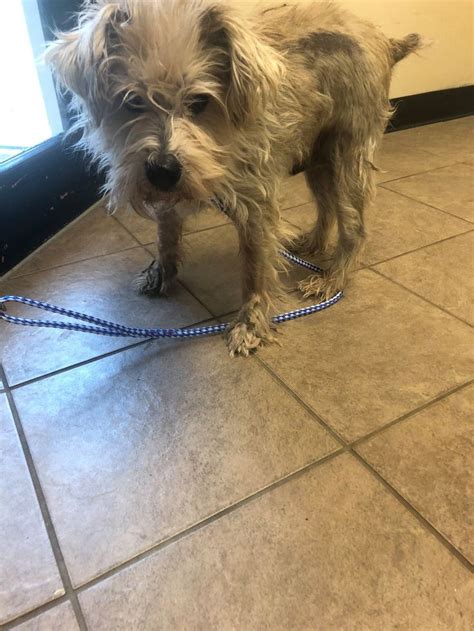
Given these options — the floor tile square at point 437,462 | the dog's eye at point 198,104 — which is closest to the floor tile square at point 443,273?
the floor tile square at point 437,462

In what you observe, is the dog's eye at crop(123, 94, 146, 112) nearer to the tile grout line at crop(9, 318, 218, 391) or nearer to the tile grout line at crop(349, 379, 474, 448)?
the tile grout line at crop(9, 318, 218, 391)

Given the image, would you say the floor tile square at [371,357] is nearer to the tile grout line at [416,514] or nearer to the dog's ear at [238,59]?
the tile grout line at [416,514]

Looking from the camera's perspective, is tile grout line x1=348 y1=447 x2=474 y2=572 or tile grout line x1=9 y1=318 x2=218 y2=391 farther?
tile grout line x1=9 y1=318 x2=218 y2=391

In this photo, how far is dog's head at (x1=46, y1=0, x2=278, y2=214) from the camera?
3.67 ft

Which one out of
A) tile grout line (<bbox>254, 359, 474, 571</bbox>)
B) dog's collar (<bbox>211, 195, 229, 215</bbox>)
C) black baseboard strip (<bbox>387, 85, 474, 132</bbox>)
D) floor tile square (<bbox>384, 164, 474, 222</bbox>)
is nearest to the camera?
tile grout line (<bbox>254, 359, 474, 571</bbox>)

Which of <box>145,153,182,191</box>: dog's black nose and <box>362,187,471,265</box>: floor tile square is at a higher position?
<box>145,153,182,191</box>: dog's black nose

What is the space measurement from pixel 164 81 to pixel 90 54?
163 mm

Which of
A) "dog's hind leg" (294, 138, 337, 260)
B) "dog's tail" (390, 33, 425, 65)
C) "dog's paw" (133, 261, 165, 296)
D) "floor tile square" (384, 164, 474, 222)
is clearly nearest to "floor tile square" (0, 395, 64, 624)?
"dog's paw" (133, 261, 165, 296)

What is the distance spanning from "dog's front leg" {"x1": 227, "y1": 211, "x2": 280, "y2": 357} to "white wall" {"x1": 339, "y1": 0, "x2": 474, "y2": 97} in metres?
2.20

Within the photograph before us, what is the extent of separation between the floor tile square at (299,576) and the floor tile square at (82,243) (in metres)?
1.31

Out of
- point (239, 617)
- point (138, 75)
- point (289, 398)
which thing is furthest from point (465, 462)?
point (138, 75)

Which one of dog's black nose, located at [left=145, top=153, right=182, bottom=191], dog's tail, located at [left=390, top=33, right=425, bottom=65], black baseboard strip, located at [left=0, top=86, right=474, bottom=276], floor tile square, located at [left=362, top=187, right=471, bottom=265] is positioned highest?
dog's tail, located at [left=390, top=33, right=425, bottom=65]

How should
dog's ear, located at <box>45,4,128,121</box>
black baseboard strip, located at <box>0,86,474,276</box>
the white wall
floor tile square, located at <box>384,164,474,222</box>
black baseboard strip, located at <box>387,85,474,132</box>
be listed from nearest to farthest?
dog's ear, located at <box>45,4,128,121</box>, black baseboard strip, located at <box>0,86,474,276</box>, floor tile square, located at <box>384,164,474,222</box>, the white wall, black baseboard strip, located at <box>387,85,474,132</box>

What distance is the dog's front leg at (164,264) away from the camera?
1.72 meters
